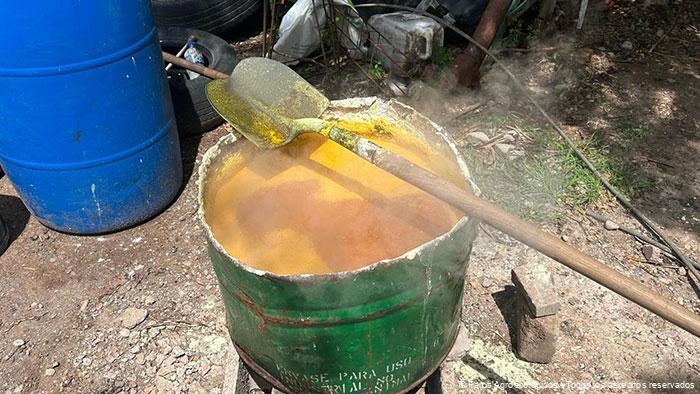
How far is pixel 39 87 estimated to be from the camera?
2.62 meters

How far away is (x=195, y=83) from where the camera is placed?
394 centimetres

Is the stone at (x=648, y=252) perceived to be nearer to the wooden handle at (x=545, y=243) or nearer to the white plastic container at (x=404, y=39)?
the wooden handle at (x=545, y=243)

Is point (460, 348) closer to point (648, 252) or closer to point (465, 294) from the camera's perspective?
point (465, 294)

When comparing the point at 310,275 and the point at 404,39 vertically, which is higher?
the point at 310,275

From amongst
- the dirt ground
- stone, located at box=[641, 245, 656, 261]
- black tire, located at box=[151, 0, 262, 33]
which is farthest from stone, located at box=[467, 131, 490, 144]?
black tire, located at box=[151, 0, 262, 33]

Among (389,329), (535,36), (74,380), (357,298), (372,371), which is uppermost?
(357,298)

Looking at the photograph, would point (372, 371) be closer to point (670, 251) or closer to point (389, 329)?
point (389, 329)

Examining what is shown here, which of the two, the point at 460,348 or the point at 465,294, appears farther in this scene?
the point at 465,294

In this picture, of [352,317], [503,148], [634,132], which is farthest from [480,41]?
[352,317]

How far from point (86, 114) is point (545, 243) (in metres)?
2.43

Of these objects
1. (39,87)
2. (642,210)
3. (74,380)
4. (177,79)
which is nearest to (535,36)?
(642,210)

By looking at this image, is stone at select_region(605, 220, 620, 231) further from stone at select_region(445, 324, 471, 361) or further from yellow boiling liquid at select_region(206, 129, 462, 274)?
yellow boiling liquid at select_region(206, 129, 462, 274)

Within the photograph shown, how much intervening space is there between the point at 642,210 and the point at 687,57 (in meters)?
2.50

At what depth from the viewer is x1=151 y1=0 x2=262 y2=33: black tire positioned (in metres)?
4.90
